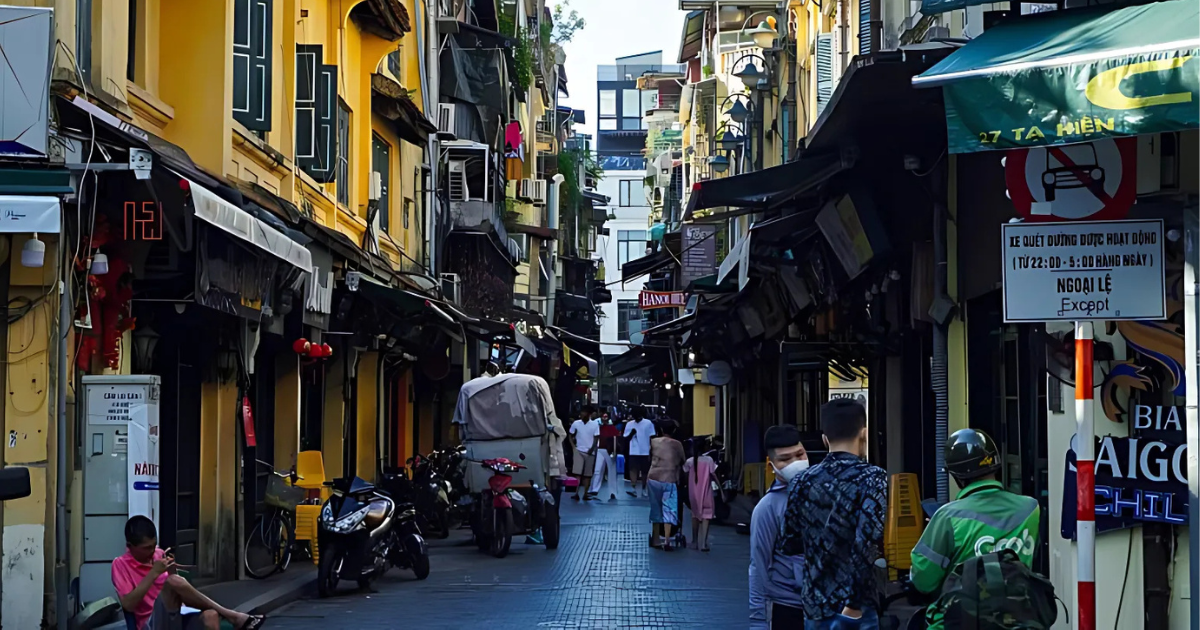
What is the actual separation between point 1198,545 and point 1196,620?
0.77 meters

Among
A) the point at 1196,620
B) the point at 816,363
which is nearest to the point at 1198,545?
the point at 1196,620

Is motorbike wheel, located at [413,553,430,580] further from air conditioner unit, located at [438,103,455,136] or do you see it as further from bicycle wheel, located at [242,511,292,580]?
air conditioner unit, located at [438,103,455,136]

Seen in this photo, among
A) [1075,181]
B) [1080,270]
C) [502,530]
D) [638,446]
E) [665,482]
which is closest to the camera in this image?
[1080,270]

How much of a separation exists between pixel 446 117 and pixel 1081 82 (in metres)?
27.4

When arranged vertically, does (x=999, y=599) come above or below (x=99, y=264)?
below

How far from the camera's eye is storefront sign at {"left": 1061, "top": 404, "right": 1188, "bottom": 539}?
Result: 8.20 m

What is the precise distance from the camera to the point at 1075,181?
7703mm

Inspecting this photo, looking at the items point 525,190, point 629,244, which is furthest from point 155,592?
point 629,244

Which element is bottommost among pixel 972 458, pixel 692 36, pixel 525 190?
pixel 972 458

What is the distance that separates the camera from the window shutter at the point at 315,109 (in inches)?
732

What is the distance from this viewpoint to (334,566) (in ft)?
50.1

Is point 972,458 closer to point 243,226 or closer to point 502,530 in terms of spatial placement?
point 243,226

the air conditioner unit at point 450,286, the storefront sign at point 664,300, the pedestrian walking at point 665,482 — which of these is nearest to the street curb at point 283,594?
the pedestrian walking at point 665,482

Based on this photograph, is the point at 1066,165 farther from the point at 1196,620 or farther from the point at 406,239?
the point at 406,239
